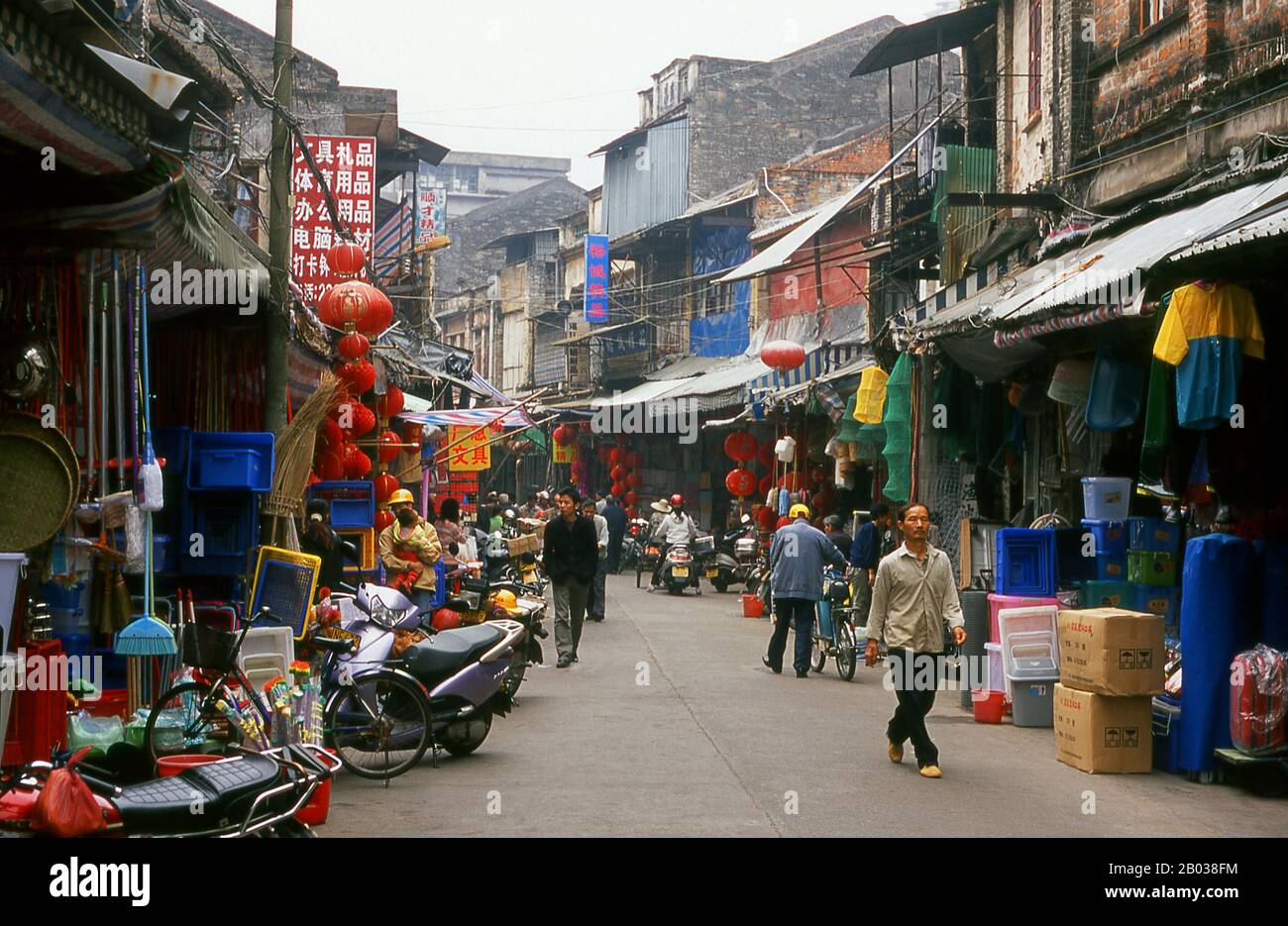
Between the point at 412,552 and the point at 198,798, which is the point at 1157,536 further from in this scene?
the point at 198,798

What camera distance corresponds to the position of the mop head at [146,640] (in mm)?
7758

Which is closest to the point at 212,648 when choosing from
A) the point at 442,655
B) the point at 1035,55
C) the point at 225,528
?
the point at 442,655

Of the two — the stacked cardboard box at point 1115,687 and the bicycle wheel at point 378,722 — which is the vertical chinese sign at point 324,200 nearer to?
the bicycle wheel at point 378,722

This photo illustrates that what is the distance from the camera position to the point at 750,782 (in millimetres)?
8930

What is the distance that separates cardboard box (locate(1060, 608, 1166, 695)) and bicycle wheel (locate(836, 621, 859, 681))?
5.28 m

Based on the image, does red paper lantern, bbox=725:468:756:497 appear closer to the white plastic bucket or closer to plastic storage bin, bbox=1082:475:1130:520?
plastic storage bin, bbox=1082:475:1130:520

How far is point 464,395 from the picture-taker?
100ft

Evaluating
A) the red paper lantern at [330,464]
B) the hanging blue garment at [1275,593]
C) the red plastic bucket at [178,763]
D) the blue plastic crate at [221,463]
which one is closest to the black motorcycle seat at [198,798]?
the red plastic bucket at [178,763]

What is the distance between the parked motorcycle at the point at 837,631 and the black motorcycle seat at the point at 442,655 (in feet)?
19.2

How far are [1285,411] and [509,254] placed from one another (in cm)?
4734

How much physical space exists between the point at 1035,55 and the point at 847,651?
27.3 ft

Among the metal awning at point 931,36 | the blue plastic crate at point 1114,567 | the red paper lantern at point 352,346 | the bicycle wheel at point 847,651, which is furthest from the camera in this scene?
the metal awning at point 931,36

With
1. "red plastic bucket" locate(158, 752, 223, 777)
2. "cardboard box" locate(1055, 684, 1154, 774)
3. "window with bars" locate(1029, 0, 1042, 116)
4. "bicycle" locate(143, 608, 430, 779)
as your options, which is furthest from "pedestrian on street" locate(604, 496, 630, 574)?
"red plastic bucket" locate(158, 752, 223, 777)
